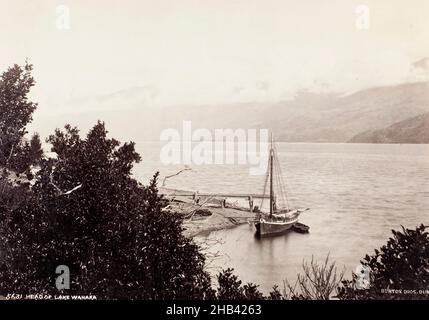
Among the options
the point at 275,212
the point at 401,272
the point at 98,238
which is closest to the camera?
the point at 401,272

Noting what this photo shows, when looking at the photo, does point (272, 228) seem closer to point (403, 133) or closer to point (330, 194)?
point (330, 194)

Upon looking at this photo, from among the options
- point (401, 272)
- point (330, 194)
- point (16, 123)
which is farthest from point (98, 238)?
point (401, 272)

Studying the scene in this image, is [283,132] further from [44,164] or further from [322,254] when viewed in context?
[44,164]

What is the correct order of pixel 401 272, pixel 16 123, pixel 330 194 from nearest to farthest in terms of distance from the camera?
pixel 401 272
pixel 16 123
pixel 330 194

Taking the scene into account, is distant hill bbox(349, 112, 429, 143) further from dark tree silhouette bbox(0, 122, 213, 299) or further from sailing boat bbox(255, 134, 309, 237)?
dark tree silhouette bbox(0, 122, 213, 299)

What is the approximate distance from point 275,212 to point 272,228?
31cm

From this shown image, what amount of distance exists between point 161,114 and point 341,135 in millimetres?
2955

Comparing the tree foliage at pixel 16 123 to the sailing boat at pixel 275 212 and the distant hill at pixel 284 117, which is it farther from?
the sailing boat at pixel 275 212

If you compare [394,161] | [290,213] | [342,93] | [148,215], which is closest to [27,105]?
[148,215]

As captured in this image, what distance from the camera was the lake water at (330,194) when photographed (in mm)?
5953

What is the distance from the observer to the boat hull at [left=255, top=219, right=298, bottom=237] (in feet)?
22.2

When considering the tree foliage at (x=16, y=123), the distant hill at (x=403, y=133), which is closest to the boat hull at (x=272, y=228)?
A: the distant hill at (x=403, y=133)

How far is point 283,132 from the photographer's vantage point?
6.49 metres

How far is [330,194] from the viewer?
6.34 metres
